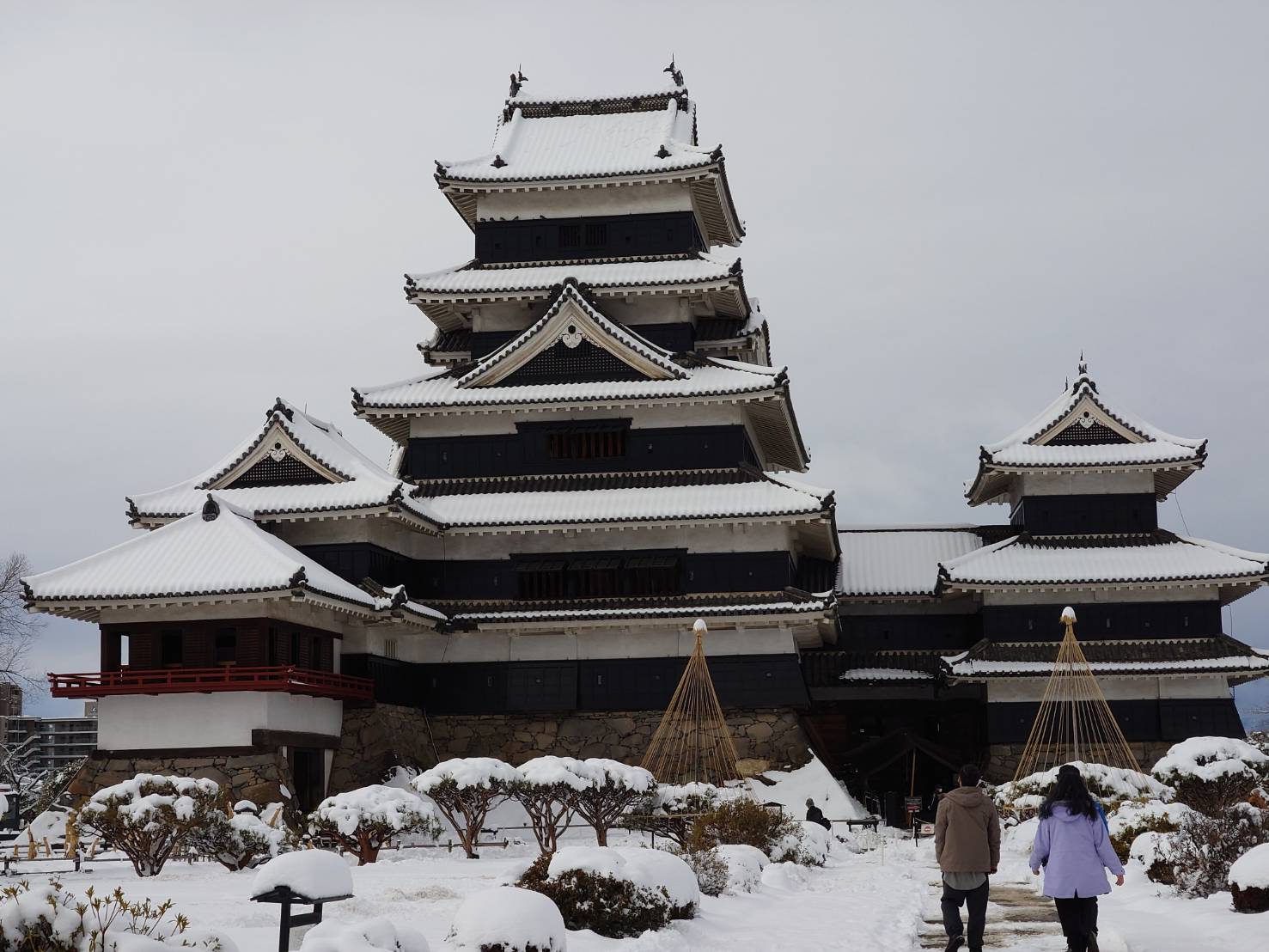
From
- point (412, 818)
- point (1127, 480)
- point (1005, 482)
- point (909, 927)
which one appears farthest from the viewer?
point (1005, 482)

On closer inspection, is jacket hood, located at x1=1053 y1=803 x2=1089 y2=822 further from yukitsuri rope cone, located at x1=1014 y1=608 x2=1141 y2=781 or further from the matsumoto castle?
yukitsuri rope cone, located at x1=1014 y1=608 x2=1141 y2=781

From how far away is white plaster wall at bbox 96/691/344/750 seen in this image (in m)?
35.0

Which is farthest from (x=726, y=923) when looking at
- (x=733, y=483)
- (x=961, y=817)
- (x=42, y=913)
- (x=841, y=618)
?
(x=841, y=618)

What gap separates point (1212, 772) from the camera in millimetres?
31391

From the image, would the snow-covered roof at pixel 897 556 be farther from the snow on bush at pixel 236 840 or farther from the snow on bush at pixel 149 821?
the snow on bush at pixel 149 821

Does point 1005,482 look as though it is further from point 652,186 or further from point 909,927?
point 909,927

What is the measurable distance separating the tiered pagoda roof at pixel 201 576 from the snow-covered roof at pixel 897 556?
18.0 m

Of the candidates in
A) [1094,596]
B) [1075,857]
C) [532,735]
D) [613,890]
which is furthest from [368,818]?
[1094,596]

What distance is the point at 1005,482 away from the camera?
50562mm

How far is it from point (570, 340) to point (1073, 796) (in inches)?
1284

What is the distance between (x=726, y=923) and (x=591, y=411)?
2815cm

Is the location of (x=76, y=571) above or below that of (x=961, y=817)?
above

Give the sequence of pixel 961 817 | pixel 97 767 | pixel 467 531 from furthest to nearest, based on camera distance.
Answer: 1. pixel 467 531
2. pixel 97 767
3. pixel 961 817

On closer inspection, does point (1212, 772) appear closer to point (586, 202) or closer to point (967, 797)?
point (967, 797)
